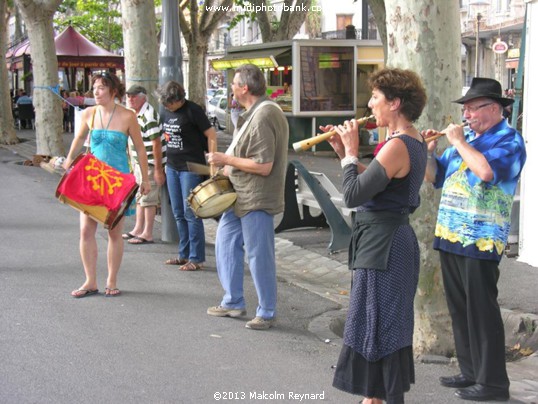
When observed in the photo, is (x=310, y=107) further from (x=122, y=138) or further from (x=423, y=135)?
(x=423, y=135)

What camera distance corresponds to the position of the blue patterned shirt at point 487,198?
474 cm

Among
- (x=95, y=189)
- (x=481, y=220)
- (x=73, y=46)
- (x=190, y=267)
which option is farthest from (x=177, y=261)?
(x=73, y=46)

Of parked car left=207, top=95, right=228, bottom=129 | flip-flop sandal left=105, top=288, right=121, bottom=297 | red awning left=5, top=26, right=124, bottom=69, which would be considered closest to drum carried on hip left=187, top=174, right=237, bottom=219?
flip-flop sandal left=105, top=288, right=121, bottom=297

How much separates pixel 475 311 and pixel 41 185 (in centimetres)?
1209

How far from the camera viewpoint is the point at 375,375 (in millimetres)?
4484

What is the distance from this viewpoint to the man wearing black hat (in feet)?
15.6

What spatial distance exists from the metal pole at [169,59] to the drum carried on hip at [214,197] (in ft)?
11.5

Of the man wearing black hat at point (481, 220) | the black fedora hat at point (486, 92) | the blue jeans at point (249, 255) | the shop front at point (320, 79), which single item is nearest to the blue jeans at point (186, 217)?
the blue jeans at point (249, 255)

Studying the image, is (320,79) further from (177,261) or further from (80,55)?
(177,261)

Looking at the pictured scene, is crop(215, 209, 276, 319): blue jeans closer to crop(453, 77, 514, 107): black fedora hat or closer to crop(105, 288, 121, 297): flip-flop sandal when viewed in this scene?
crop(105, 288, 121, 297): flip-flop sandal

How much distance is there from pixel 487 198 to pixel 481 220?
126mm

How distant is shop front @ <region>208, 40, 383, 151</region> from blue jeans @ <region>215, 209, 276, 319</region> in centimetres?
1680

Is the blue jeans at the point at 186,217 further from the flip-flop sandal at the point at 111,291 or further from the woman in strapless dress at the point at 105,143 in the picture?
the flip-flop sandal at the point at 111,291

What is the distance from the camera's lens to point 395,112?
14.7 feet
